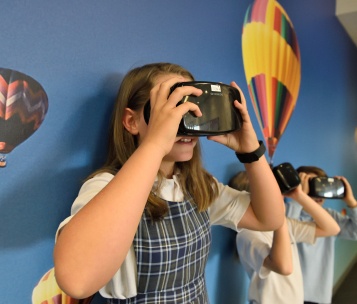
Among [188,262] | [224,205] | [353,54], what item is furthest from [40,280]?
[353,54]

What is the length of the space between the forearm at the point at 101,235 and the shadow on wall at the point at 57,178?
193mm

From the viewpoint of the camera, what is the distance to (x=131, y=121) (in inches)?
23.5

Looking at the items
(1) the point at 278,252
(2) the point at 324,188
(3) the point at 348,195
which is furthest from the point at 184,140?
(3) the point at 348,195

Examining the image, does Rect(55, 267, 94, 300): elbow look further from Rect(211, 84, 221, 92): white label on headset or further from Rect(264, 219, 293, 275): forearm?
Rect(264, 219, 293, 275): forearm

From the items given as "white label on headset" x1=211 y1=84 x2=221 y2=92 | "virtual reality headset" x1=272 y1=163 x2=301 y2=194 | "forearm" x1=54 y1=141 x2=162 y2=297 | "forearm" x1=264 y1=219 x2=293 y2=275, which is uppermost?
"white label on headset" x1=211 y1=84 x2=221 y2=92

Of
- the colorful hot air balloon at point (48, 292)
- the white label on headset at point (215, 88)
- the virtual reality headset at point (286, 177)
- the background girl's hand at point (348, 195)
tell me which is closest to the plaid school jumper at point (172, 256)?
the colorful hot air balloon at point (48, 292)

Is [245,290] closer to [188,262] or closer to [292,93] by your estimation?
[188,262]

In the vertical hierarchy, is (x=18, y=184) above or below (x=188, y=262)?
above

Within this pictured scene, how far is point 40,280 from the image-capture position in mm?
552

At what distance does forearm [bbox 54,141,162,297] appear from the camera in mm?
344

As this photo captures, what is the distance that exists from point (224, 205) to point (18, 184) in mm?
418

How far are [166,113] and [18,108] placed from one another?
25 cm

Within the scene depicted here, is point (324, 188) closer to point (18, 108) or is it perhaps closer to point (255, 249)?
point (255, 249)

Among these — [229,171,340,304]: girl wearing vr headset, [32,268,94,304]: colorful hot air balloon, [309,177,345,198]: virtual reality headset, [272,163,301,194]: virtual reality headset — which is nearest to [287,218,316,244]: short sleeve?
[229,171,340,304]: girl wearing vr headset
